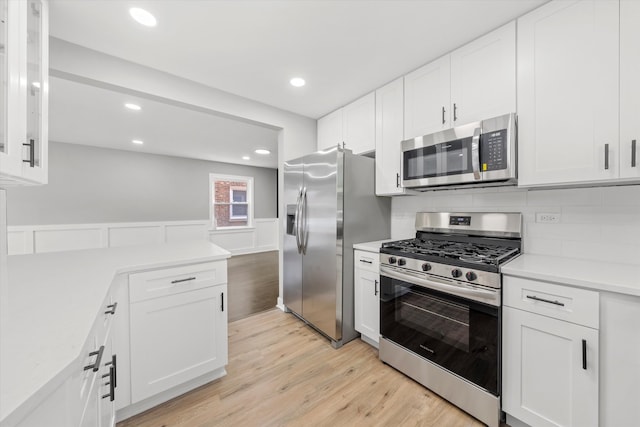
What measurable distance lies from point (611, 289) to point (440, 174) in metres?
1.14

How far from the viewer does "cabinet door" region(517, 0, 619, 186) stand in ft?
4.40

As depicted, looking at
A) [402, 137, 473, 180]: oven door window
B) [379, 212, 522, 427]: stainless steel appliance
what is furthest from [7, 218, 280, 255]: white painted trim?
[402, 137, 473, 180]: oven door window

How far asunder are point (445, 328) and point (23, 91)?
8.40 ft

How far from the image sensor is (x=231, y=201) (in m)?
6.98

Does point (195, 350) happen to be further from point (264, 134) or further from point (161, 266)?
point (264, 134)

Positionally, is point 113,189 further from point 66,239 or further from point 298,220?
point 298,220

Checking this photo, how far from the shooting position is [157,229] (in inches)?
224

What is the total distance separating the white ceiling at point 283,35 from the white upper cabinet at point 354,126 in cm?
23

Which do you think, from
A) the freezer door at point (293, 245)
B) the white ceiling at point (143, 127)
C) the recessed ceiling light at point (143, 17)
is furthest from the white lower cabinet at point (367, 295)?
the white ceiling at point (143, 127)

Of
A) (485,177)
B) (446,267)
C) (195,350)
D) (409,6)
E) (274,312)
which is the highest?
(409,6)

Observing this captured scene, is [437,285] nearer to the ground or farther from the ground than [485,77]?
nearer to the ground

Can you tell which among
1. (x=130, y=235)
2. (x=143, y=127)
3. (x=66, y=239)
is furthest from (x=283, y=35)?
(x=66, y=239)

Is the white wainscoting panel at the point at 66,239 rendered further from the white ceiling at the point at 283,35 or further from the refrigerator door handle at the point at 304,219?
the refrigerator door handle at the point at 304,219

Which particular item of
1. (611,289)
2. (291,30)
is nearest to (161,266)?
(291,30)
